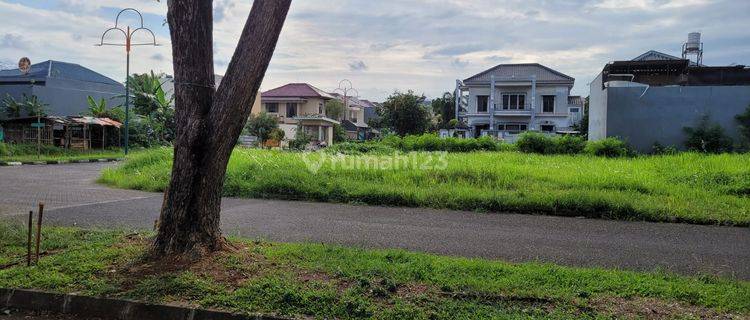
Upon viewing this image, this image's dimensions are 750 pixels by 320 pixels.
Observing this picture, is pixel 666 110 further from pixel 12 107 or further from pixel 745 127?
pixel 12 107

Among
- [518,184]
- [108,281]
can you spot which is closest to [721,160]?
[518,184]

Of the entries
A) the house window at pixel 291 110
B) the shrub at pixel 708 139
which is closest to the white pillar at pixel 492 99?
the house window at pixel 291 110

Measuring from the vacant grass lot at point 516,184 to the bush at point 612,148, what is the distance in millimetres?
1239

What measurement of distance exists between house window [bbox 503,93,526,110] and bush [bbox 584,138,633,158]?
23.9 meters

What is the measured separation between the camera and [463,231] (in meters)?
7.76

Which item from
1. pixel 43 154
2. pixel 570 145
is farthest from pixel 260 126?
pixel 570 145

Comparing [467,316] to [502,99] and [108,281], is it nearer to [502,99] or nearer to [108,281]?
[108,281]

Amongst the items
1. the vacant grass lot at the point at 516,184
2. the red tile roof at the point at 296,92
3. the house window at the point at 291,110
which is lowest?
the vacant grass lot at the point at 516,184

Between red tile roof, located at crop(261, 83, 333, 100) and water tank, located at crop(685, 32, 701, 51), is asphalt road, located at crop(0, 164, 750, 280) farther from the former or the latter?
red tile roof, located at crop(261, 83, 333, 100)

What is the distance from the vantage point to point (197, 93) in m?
5.32

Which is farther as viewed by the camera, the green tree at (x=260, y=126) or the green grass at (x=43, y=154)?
the green tree at (x=260, y=126)

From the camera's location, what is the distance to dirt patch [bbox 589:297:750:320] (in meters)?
4.04

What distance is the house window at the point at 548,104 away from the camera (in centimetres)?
3987

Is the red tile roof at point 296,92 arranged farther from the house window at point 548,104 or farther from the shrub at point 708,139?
the shrub at point 708,139
